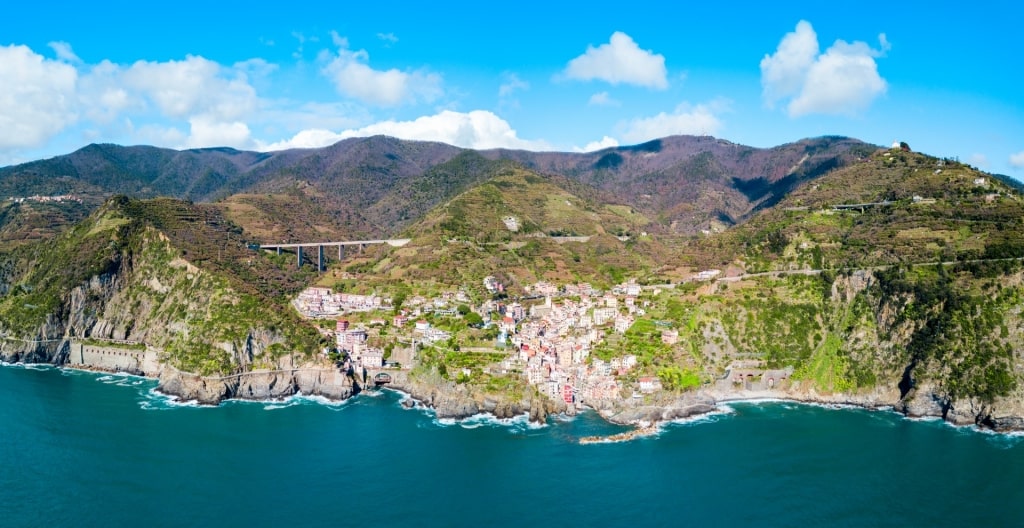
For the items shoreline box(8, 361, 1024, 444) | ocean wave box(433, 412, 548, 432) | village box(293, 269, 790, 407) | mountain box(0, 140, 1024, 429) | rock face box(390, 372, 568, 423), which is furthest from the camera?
mountain box(0, 140, 1024, 429)

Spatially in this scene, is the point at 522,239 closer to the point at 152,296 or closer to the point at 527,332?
the point at 527,332

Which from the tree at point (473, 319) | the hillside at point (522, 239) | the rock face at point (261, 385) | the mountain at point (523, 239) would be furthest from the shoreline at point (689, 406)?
the mountain at point (523, 239)

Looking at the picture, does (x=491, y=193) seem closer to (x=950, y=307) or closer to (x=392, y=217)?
(x=392, y=217)

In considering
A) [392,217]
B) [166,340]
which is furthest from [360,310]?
[392,217]

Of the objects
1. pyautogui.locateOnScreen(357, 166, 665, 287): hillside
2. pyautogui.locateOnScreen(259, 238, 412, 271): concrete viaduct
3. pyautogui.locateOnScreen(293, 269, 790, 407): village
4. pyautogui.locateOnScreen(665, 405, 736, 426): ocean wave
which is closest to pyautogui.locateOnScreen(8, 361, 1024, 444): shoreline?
pyautogui.locateOnScreen(665, 405, 736, 426): ocean wave

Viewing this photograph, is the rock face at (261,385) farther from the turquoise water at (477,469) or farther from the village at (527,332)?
the village at (527,332)

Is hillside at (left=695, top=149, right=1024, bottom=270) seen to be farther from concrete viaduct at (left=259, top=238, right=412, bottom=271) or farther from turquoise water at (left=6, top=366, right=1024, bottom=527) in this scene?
concrete viaduct at (left=259, top=238, right=412, bottom=271)
